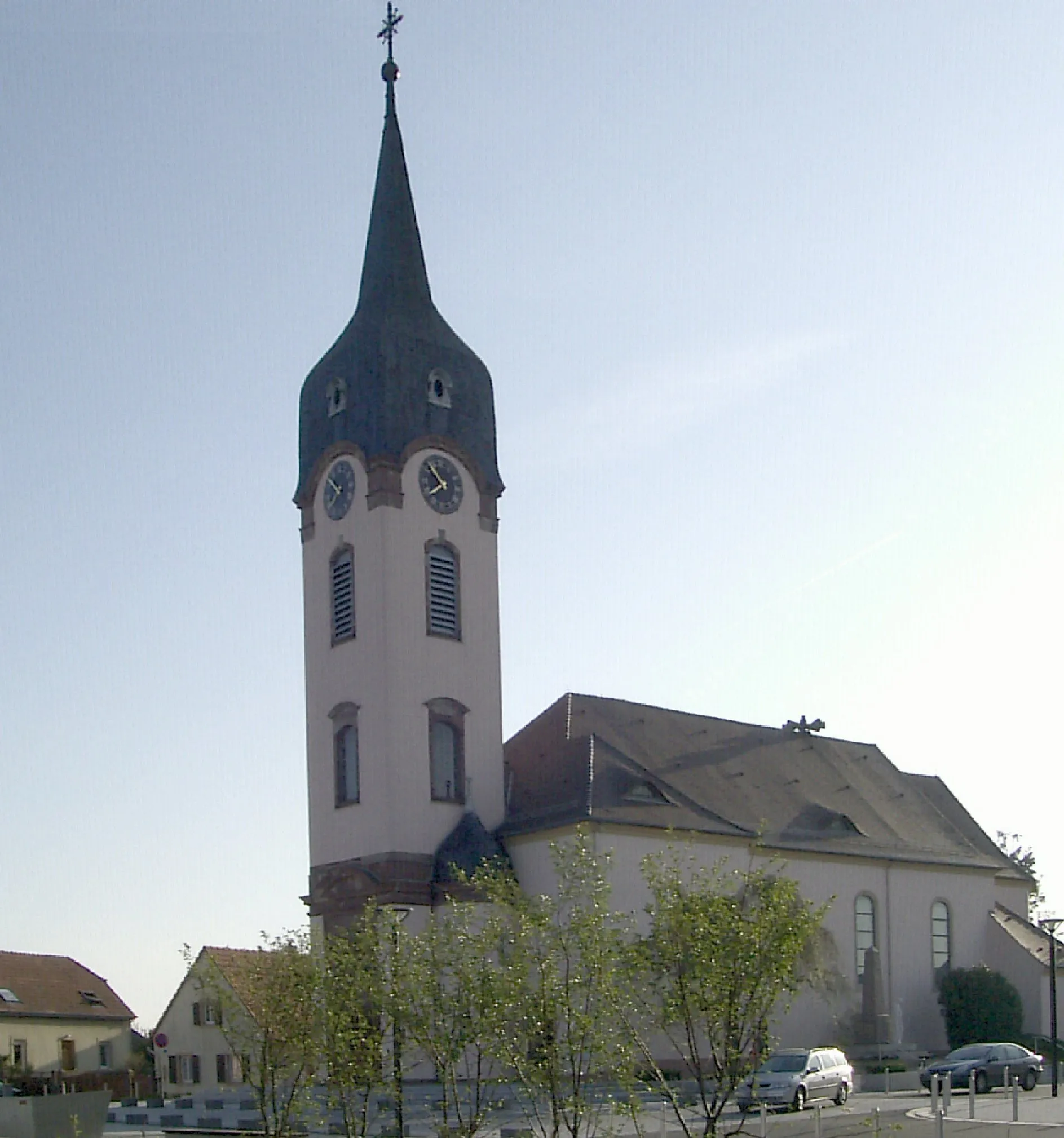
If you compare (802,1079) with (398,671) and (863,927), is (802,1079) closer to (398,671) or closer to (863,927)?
(398,671)

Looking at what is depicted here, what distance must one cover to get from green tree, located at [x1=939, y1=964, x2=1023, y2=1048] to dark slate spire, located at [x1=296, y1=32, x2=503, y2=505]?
2199 centimetres

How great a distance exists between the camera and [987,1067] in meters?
41.6

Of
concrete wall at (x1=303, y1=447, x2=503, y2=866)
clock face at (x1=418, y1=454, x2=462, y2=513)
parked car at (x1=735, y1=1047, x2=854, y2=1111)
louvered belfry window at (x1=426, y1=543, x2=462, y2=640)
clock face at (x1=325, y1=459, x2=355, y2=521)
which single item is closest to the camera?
parked car at (x1=735, y1=1047, x2=854, y2=1111)

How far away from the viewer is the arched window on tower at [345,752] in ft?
152

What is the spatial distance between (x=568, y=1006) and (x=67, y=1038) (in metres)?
51.9

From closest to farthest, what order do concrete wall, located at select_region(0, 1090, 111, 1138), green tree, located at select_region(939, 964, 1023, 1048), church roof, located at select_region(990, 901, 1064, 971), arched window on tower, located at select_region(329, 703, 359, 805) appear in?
concrete wall, located at select_region(0, 1090, 111, 1138) < arched window on tower, located at select_region(329, 703, 359, 805) < green tree, located at select_region(939, 964, 1023, 1048) < church roof, located at select_region(990, 901, 1064, 971)

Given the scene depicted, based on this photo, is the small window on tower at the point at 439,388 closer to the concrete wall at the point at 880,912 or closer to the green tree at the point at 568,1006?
the concrete wall at the point at 880,912

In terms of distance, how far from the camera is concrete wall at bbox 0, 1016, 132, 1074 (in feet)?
205

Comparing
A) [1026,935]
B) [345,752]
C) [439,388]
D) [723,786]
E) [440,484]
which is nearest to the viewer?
[345,752]

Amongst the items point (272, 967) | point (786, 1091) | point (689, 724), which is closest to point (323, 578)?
point (689, 724)

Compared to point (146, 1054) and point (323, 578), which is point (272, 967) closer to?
point (323, 578)

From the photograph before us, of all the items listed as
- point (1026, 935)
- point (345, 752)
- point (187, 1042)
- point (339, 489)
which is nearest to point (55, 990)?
point (187, 1042)

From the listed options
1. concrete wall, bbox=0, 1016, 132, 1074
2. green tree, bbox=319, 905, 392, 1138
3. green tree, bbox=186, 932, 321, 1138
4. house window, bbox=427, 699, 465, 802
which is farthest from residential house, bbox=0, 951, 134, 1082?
green tree, bbox=319, 905, 392, 1138

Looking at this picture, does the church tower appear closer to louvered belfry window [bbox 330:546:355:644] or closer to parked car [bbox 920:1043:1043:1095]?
louvered belfry window [bbox 330:546:355:644]
